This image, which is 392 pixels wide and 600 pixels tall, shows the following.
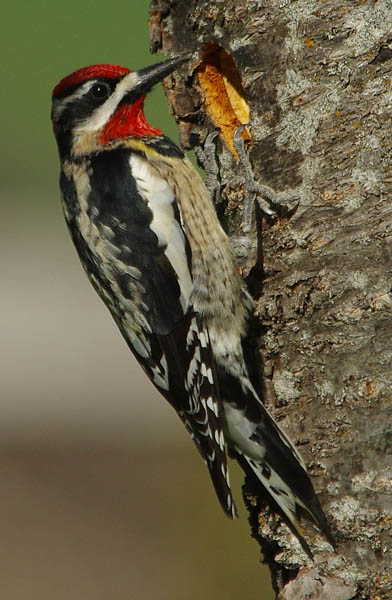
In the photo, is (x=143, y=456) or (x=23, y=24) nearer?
(x=143, y=456)

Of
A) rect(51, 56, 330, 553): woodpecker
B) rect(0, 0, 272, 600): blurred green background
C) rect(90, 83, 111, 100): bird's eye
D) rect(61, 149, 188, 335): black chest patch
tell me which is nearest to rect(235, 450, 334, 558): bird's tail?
rect(51, 56, 330, 553): woodpecker

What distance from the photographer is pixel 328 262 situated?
2.45 meters

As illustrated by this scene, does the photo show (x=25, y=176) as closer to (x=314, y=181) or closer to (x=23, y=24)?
(x=23, y=24)

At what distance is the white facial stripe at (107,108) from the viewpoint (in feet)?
10.5

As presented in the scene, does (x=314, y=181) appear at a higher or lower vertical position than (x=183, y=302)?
higher

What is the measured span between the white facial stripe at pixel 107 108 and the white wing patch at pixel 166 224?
0.37 m

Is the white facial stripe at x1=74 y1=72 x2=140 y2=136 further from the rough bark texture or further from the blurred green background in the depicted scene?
the blurred green background

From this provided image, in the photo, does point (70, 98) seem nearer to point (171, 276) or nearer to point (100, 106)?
point (100, 106)

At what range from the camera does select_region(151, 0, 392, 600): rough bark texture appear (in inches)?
90.2

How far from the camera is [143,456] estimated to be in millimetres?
5461

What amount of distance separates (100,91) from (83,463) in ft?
9.45

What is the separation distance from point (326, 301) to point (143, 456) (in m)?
3.27

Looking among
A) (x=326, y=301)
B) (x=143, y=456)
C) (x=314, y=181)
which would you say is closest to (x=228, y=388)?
(x=326, y=301)

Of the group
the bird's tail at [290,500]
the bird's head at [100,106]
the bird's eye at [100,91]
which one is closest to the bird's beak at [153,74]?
the bird's head at [100,106]
